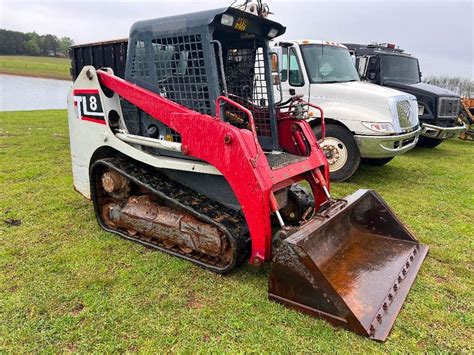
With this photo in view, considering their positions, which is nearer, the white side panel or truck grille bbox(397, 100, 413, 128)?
the white side panel

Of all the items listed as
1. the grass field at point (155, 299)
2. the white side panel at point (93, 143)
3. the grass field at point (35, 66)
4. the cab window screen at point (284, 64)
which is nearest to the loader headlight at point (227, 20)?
the white side panel at point (93, 143)

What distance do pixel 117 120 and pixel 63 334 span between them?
2275mm

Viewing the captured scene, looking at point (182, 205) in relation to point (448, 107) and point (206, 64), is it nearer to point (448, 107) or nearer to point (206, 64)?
point (206, 64)

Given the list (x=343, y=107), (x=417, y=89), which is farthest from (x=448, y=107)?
(x=343, y=107)

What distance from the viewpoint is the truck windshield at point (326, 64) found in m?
7.24

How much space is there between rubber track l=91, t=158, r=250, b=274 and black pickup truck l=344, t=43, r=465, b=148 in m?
7.42

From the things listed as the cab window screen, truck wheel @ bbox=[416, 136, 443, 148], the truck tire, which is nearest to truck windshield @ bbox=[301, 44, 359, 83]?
the cab window screen

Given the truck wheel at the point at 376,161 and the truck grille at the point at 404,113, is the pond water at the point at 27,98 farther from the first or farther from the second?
the truck grille at the point at 404,113

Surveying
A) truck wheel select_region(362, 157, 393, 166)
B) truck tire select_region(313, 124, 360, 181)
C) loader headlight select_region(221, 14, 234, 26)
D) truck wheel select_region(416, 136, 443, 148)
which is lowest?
truck wheel select_region(416, 136, 443, 148)

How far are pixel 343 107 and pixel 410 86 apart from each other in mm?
4621

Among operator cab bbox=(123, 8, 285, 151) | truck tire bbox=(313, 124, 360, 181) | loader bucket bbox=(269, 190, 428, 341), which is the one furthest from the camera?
truck tire bbox=(313, 124, 360, 181)

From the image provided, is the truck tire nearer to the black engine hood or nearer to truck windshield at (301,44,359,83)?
truck windshield at (301,44,359,83)

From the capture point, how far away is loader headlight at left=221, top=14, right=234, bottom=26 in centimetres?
354

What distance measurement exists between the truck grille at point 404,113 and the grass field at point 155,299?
2.28 metres
